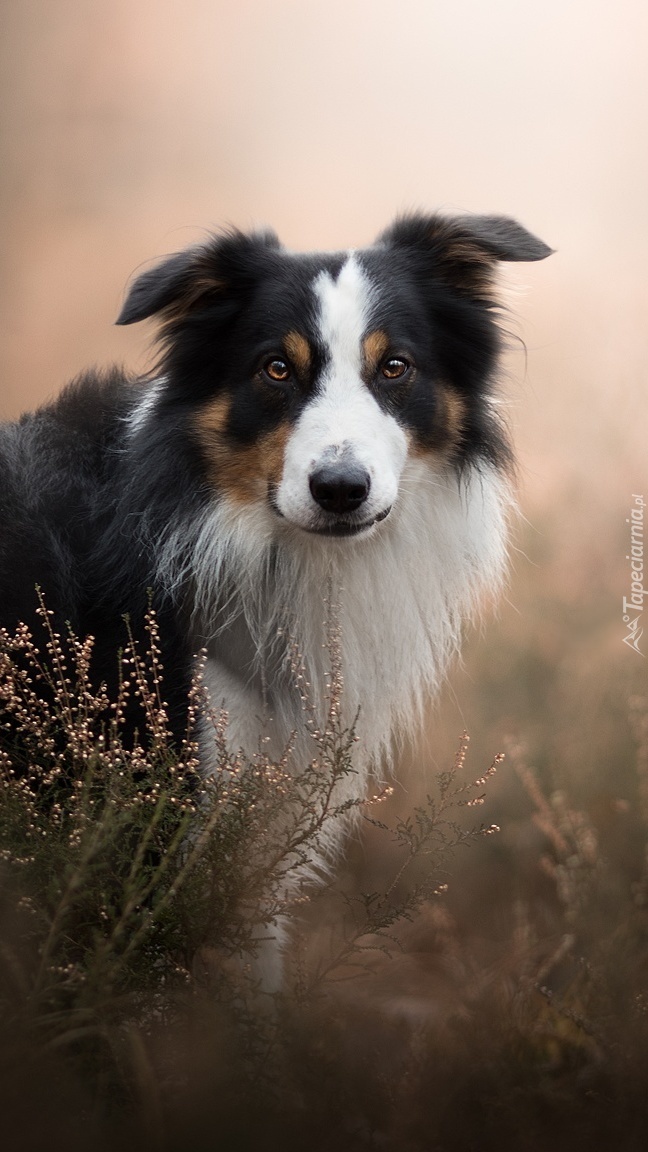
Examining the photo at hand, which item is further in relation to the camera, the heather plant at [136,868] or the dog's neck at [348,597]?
the dog's neck at [348,597]

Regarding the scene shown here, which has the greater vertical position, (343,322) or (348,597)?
(343,322)

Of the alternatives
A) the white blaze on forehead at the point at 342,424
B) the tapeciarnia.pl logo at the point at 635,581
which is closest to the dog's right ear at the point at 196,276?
the white blaze on forehead at the point at 342,424

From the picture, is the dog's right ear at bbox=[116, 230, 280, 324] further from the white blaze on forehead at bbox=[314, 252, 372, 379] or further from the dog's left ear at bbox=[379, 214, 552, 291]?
the dog's left ear at bbox=[379, 214, 552, 291]

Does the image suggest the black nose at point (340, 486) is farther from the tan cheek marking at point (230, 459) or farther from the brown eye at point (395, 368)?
the brown eye at point (395, 368)

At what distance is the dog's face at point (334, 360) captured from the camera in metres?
2.38

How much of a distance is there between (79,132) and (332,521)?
3.40 m

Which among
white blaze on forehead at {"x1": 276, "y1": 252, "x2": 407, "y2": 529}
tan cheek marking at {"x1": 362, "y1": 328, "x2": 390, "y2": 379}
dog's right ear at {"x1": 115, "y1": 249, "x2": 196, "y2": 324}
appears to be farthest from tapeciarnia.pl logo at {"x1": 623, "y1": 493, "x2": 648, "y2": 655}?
dog's right ear at {"x1": 115, "y1": 249, "x2": 196, "y2": 324}

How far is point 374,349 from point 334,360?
100 mm

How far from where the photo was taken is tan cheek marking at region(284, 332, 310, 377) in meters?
2.47

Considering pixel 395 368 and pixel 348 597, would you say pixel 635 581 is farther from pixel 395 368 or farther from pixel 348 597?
pixel 395 368

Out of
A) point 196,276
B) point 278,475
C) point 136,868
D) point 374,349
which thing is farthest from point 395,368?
point 136,868

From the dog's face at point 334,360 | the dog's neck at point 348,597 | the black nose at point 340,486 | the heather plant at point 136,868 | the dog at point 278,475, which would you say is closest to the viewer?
the heather plant at point 136,868

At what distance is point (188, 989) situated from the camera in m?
2.09

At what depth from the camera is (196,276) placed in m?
2.62
